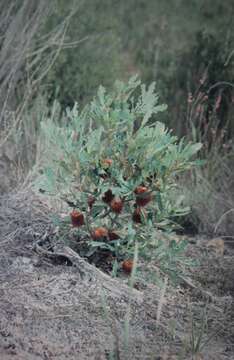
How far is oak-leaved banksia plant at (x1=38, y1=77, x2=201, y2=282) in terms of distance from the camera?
278 centimetres

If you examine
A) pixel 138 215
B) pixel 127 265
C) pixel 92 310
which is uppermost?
pixel 138 215

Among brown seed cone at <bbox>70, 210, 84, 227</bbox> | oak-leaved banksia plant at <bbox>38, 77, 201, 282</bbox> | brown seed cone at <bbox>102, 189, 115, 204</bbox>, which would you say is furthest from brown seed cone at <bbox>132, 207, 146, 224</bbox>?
brown seed cone at <bbox>70, 210, 84, 227</bbox>

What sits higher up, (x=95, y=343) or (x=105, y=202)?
(x=105, y=202)

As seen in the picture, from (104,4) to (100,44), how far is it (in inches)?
73.1

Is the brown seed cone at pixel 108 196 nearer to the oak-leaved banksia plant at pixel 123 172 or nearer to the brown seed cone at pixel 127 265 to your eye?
the oak-leaved banksia plant at pixel 123 172

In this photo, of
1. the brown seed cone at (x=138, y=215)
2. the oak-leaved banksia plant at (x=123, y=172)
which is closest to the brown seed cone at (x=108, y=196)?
the oak-leaved banksia plant at (x=123, y=172)

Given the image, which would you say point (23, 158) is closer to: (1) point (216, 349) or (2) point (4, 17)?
(2) point (4, 17)

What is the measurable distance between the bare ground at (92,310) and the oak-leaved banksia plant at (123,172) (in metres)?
0.18

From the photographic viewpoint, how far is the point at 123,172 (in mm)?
2846

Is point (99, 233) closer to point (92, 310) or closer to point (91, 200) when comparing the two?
point (91, 200)

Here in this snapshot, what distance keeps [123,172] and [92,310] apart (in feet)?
2.04

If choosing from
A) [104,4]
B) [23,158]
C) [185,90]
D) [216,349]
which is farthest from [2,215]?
[104,4]

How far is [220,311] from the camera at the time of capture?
2.80 meters

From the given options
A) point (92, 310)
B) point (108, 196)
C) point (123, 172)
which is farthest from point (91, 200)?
point (92, 310)
